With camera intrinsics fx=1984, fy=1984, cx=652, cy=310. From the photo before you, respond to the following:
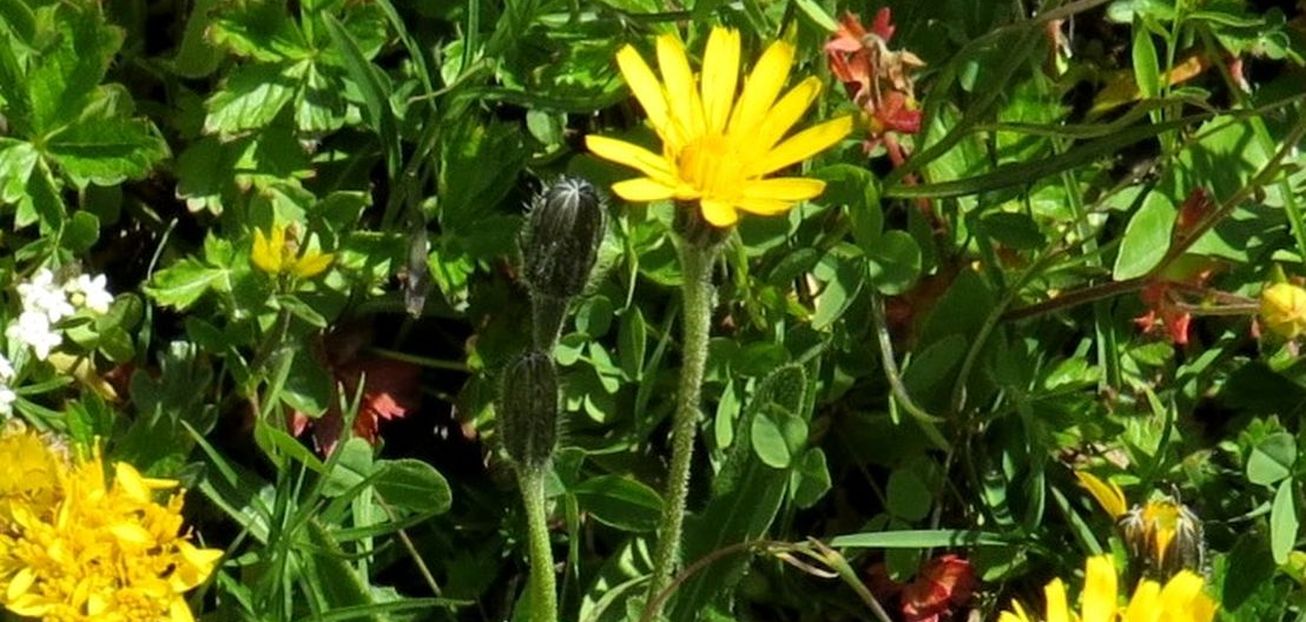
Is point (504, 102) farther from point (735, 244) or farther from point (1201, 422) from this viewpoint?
point (1201, 422)

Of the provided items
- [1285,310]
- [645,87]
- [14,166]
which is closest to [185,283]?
[14,166]

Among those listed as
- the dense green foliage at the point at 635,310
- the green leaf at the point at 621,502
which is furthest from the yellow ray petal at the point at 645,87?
the green leaf at the point at 621,502

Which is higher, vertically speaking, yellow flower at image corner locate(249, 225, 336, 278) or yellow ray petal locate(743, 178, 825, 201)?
yellow ray petal locate(743, 178, 825, 201)

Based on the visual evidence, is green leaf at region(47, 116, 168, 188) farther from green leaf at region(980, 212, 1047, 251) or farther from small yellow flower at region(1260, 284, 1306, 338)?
small yellow flower at region(1260, 284, 1306, 338)

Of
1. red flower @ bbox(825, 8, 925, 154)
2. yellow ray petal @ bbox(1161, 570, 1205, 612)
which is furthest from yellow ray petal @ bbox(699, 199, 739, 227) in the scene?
yellow ray petal @ bbox(1161, 570, 1205, 612)

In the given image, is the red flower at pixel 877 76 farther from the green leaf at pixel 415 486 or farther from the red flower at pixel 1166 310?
the green leaf at pixel 415 486

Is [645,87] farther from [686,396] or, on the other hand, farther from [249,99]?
[249,99]

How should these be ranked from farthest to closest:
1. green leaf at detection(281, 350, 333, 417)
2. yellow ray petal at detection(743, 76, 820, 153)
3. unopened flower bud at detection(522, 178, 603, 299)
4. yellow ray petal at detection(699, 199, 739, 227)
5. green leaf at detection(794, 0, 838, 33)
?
green leaf at detection(281, 350, 333, 417) → green leaf at detection(794, 0, 838, 33) → yellow ray petal at detection(743, 76, 820, 153) → unopened flower bud at detection(522, 178, 603, 299) → yellow ray petal at detection(699, 199, 739, 227)
